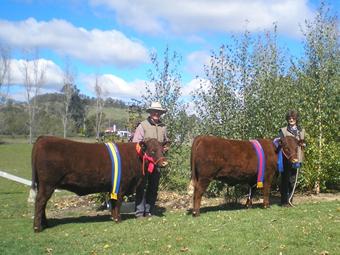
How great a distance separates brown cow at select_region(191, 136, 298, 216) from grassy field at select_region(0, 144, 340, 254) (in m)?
0.69

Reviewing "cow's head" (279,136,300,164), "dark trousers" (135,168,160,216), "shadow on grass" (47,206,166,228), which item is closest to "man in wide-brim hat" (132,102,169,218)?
"dark trousers" (135,168,160,216)

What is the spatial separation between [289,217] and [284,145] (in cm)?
181

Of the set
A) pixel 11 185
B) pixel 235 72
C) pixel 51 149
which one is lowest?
pixel 11 185

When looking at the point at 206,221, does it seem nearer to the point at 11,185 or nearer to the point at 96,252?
the point at 96,252

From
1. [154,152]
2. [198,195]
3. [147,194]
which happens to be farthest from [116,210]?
[198,195]

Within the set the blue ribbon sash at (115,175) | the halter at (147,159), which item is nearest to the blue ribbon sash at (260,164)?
the halter at (147,159)

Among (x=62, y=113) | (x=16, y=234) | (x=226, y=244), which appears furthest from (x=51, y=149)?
(x=62, y=113)

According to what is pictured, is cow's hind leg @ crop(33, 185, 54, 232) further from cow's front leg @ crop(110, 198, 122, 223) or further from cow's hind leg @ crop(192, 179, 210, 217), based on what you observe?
cow's hind leg @ crop(192, 179, 210, 217)

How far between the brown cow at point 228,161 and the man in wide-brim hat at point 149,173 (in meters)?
0.80

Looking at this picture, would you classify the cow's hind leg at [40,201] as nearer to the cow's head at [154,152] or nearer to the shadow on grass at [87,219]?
the shadow on grass at [87,219]

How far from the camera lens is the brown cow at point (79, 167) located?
8711mm

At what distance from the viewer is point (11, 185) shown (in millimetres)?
19500

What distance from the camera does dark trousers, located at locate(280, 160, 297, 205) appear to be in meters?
10.5

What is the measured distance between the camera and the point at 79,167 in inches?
351
